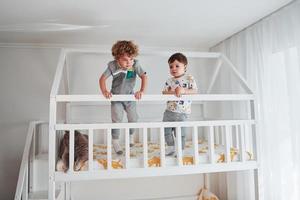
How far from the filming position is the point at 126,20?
7.07ft

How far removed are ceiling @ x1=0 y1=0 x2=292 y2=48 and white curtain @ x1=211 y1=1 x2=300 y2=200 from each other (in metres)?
0.15

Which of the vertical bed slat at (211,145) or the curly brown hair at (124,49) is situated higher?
the curly brown hair at (124,49)

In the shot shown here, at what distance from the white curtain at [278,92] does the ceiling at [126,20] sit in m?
0.15

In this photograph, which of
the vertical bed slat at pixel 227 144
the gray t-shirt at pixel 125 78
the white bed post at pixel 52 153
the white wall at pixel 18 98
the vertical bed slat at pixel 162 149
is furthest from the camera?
the white wall at pixel 18 98

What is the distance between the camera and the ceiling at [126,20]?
6.09 ft

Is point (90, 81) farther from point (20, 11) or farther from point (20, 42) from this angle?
point (20, 11)

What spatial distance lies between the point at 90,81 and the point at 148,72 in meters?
0.67

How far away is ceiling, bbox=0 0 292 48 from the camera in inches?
73.0

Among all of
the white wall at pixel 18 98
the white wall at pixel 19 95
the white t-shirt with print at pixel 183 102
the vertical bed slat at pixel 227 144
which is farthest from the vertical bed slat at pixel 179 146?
the white wall at pixel 18 98

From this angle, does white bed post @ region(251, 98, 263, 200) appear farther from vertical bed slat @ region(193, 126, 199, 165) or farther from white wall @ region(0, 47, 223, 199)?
white wall @ region(0, 47, 223, 199)

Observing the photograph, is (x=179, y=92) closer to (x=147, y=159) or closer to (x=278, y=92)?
(x=147, y=159)

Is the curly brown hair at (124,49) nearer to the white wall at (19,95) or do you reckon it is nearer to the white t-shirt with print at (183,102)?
the white t-shirt with print at (183,102)

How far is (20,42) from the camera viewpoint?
268 cm

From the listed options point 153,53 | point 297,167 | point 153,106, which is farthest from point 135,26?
point 297,167
